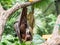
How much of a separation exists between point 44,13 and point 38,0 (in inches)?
147


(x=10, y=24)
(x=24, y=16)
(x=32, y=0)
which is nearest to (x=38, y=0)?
(x=32, y=0)

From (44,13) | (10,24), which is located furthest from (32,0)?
(44,13)

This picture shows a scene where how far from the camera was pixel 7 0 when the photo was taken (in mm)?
3207

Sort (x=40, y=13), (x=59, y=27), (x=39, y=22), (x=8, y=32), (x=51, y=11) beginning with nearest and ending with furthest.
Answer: (x=59, y=27)
(x=8, y=32)
(x=39, y=22)
(x=40, y=13)
(x=51, y=11)

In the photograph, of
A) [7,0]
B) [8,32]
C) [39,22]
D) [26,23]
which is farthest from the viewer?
[39,22]

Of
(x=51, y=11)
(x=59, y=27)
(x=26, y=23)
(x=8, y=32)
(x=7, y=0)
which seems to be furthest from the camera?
(x=51, y=11)

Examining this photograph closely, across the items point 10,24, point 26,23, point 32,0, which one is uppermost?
point 10,24

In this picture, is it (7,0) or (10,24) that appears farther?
(10,24)

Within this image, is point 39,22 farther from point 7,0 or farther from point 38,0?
point 38,0

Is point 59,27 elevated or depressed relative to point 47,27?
depressed

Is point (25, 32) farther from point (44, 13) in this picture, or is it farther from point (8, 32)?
point (44, 13)

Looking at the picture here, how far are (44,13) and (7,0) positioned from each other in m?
2.89

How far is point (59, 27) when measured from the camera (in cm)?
213

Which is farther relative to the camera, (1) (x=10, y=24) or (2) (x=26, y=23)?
(1) (x=10, y=24)
